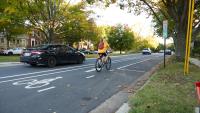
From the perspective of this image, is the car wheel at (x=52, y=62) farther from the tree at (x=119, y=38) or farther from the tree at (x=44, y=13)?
the tree at (x=119, y=38)

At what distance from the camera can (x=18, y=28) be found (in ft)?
134

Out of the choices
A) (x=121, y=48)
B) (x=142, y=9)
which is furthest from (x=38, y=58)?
(x=121, y=48)

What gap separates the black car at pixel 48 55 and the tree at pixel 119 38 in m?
56.2

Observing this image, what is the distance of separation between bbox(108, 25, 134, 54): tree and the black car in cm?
5624

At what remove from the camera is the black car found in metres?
17.7

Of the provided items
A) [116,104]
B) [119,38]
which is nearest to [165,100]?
[116,104]

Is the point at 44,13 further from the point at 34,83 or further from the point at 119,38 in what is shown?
the point at 119,38

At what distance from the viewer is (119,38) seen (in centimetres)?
7619

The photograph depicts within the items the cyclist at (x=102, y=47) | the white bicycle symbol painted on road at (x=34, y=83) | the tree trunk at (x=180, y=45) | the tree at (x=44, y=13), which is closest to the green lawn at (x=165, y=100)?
the white bicycle symbol painted on road at (x=34, y=83)

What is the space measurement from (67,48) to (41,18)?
18.6 meters

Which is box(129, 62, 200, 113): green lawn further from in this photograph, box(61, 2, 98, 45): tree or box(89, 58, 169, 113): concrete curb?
box(61, 2, 98, 45): tree

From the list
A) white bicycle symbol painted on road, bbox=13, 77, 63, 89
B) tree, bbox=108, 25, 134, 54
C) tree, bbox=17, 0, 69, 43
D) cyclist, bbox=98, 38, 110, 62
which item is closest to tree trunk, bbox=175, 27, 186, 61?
cyclist, bbox=98, 38, 110, 62

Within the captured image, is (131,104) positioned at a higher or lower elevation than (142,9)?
lower

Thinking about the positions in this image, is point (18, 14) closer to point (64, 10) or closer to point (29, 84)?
point (64, 10)
